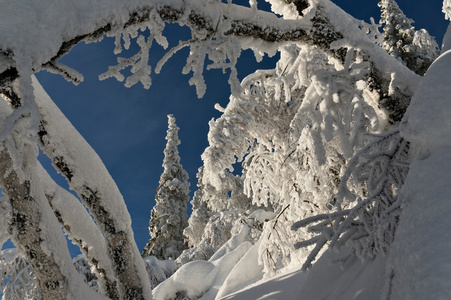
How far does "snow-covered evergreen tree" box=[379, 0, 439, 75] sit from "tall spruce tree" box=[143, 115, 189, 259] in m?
17.5

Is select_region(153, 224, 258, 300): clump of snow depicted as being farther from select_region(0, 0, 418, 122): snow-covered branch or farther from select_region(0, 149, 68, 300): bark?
select_region(0, 0, 418, 122): snow-covered branch

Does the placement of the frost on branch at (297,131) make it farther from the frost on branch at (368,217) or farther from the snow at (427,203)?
the snow at (427,203)

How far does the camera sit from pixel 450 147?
1.74 m

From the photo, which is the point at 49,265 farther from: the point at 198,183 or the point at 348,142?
the point at 198,183

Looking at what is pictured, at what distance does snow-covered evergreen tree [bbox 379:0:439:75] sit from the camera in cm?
1634

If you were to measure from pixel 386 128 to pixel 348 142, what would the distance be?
97cm

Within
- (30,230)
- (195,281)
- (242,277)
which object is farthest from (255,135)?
(195,281)

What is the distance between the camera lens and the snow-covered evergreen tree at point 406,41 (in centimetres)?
1634

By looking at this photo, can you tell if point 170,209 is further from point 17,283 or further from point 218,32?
point 218,32

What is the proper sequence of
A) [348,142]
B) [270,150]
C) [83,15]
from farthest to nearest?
[270,150] → [348,142] → [83,15]

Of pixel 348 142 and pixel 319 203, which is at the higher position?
pixel 348 142

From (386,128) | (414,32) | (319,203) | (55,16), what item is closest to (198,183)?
(414,32)

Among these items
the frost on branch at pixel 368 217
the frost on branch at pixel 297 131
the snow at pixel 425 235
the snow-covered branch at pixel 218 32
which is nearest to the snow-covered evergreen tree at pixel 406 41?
the frost on branch at pixel 297 131

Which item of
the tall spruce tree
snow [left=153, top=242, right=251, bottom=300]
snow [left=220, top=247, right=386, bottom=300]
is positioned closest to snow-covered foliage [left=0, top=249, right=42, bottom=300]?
snow [left=153, top=242, right=251, bottom=300]
